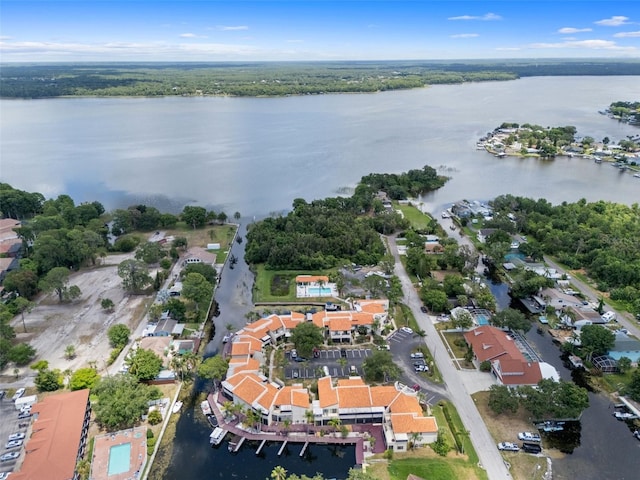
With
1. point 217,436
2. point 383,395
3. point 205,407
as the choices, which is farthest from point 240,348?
point 383,395

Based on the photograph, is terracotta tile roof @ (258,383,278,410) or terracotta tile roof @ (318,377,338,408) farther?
terracotta tile roof @ (258,383,278,410)

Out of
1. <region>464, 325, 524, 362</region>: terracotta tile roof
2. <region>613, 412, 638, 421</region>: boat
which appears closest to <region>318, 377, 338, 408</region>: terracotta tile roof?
<region>464, 325, 524, 362</region>: terracotta tile roof

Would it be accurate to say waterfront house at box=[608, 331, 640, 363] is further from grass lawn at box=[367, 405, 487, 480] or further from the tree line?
the tree line

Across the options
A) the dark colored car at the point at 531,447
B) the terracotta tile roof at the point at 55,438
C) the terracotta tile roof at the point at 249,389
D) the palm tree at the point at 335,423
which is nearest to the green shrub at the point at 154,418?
the terracotta tile roof at the point at 55,438

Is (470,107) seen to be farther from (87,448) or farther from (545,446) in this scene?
(87,448)

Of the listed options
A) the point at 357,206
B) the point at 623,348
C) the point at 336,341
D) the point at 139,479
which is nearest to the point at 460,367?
the point at 336,341

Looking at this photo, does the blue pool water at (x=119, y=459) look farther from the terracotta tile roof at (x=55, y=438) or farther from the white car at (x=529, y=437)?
the white car at (x=529, y=437)

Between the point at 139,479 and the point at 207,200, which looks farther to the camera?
the point at 207,200

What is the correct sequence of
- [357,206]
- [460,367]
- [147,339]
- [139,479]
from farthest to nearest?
[357,206]
[147,339]
[460,367]
[139,479]
